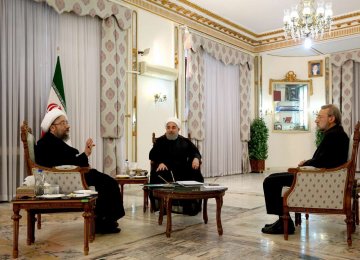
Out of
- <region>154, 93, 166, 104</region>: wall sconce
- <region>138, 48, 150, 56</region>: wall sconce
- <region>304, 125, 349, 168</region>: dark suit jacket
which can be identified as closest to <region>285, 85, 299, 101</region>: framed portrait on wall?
<region>154, 93, 166, 104</region>: wall sconce

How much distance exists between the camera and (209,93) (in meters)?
9.23

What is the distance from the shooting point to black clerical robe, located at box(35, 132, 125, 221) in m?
3.61

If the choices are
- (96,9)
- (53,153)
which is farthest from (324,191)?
(96,9)

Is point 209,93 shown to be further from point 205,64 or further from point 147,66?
point 147,66

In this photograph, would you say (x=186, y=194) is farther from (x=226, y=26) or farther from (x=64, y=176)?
(x=226, y=26)

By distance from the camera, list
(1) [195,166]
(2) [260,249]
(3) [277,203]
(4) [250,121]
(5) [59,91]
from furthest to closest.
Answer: (4) [250,121] → (5) [59,91] → (1) [195,166] → (3) [277,203] → (2) [260,249]

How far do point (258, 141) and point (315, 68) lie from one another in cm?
275

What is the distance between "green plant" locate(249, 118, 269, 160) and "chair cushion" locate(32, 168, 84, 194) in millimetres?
7653

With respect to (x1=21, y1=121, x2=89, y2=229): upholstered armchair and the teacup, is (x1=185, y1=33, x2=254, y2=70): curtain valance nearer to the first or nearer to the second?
(x1=21, y1=121, x2=89, y2=229): upholstered armchair

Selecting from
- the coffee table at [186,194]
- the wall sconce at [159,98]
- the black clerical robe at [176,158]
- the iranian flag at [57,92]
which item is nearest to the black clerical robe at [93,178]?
the coffee table at [186,194]

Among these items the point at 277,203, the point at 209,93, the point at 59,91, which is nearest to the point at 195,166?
the point at 277,203

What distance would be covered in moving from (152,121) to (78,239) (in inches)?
174

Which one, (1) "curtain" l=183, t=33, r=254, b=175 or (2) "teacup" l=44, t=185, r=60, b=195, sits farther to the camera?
(1) "curtain" l=183, t=33, r=254, b=175

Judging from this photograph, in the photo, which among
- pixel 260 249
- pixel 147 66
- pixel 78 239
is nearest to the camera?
pixel 260 249
